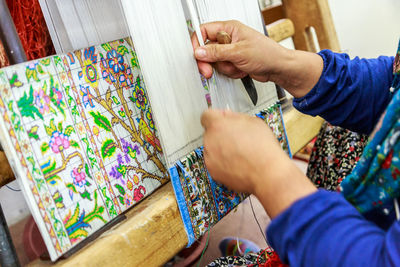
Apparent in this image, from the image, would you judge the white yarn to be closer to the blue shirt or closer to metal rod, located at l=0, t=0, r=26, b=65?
metal rod, located at l=0, t=0, r=26, b=65

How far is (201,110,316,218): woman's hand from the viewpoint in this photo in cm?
54

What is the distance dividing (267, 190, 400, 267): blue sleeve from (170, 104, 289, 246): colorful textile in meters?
0.27

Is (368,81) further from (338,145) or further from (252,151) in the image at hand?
(252,151)

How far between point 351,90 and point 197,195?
0.50m

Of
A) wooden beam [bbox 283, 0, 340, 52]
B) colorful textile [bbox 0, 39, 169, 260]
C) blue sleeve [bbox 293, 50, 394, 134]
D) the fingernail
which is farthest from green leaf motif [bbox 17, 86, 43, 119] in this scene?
wooden beam [bbox 283, 0, 340, 52]

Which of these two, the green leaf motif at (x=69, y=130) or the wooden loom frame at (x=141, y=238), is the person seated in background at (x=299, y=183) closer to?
the wooden loom frame at (x=141, y=238)

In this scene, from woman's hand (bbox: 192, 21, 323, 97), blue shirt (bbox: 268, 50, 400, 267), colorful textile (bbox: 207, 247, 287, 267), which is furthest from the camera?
colorful textile (bbox: 207, 247, 287, 267)

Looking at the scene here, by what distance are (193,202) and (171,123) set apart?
185 millimetres

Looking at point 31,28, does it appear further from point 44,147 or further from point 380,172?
point 380,172

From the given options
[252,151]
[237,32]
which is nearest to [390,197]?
[252,151]

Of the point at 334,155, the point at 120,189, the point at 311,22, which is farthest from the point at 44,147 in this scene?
the point at 311,22

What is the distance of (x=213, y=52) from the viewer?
0.79 metres

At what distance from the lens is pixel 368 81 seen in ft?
3.06

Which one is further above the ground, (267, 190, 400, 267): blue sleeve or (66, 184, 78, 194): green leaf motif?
(66, 184, 78, 194): green leaf motif
